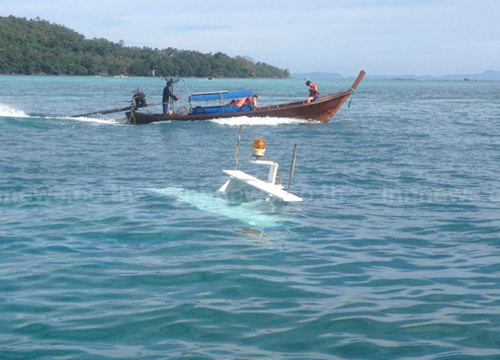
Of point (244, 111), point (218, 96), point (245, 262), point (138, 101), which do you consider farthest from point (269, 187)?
point (138, 101)

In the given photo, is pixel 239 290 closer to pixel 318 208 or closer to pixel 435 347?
pixel 435 347

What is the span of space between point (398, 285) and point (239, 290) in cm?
211

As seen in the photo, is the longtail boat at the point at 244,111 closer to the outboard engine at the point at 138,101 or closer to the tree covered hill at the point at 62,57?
the outboard engine at the point at 138,101

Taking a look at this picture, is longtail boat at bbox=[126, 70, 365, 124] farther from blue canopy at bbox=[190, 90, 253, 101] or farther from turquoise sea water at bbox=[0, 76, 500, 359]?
turquoise sea water at bbox=[0, 76, 500, 359]

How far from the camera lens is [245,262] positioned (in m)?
9.55

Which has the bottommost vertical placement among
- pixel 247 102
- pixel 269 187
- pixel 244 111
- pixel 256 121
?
pixel 269 187

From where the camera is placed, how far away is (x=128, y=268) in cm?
908

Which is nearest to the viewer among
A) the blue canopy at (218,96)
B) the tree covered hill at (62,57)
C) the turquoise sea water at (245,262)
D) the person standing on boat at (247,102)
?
the turquoise sea water at (245,262)

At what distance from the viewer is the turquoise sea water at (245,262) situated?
22.5ft

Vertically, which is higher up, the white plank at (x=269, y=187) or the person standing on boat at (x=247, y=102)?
the person standing on boat at (x=247, y=102)

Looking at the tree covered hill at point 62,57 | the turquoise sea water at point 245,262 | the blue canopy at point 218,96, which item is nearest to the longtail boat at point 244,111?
the blue canopy at point 218,96

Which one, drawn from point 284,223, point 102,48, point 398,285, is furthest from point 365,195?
point 102,48

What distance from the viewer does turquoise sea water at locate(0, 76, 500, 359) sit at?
6.86 m

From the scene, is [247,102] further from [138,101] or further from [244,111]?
[138,101]
